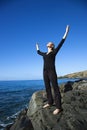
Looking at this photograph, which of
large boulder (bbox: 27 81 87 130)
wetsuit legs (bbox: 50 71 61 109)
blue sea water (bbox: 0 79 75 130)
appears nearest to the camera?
large boulder (bbox: 27 81 87 130)

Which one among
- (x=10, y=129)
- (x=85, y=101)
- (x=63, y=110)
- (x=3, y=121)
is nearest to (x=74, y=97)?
(x=85, y=101)

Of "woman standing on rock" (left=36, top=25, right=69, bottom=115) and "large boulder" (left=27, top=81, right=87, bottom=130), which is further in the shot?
"woman standing on rock" (left=36, top=25, right=69, bottom=115)

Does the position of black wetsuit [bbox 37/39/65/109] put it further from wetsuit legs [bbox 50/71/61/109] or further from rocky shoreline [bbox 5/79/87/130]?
rocky shoreline [bbox 5/79/87/130]

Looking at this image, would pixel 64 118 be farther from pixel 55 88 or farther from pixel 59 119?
pixel 55 88

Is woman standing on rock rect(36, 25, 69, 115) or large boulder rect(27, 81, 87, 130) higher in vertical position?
woman standing on rock rect(36, 25, 69, 115)

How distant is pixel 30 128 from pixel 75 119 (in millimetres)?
2194

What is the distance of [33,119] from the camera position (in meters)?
9.67

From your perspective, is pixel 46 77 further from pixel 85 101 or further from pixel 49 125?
pixel 85 101

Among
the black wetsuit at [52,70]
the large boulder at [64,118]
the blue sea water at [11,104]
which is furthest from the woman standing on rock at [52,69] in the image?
the blue sea water at [11,104]

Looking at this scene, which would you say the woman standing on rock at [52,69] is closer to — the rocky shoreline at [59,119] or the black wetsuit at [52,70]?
the black wetsuit at [52,70]

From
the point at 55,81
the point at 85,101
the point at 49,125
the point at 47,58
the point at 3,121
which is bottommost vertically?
the point at 3,121

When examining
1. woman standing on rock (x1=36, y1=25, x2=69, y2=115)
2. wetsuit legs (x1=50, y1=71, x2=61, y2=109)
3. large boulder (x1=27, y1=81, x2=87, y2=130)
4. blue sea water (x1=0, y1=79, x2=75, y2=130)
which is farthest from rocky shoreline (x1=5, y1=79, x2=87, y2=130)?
blue sea water (x1=0, y1=79, x2=75, y2=130)

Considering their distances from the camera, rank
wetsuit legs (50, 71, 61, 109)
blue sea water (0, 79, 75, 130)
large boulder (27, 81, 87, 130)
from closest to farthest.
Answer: large boulder (27, 81, 87, 130)
wetsuit legs (50, 71, 61, 109)
blue sea water (0, 79, 75, 130)

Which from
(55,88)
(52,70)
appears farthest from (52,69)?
(55,88)
